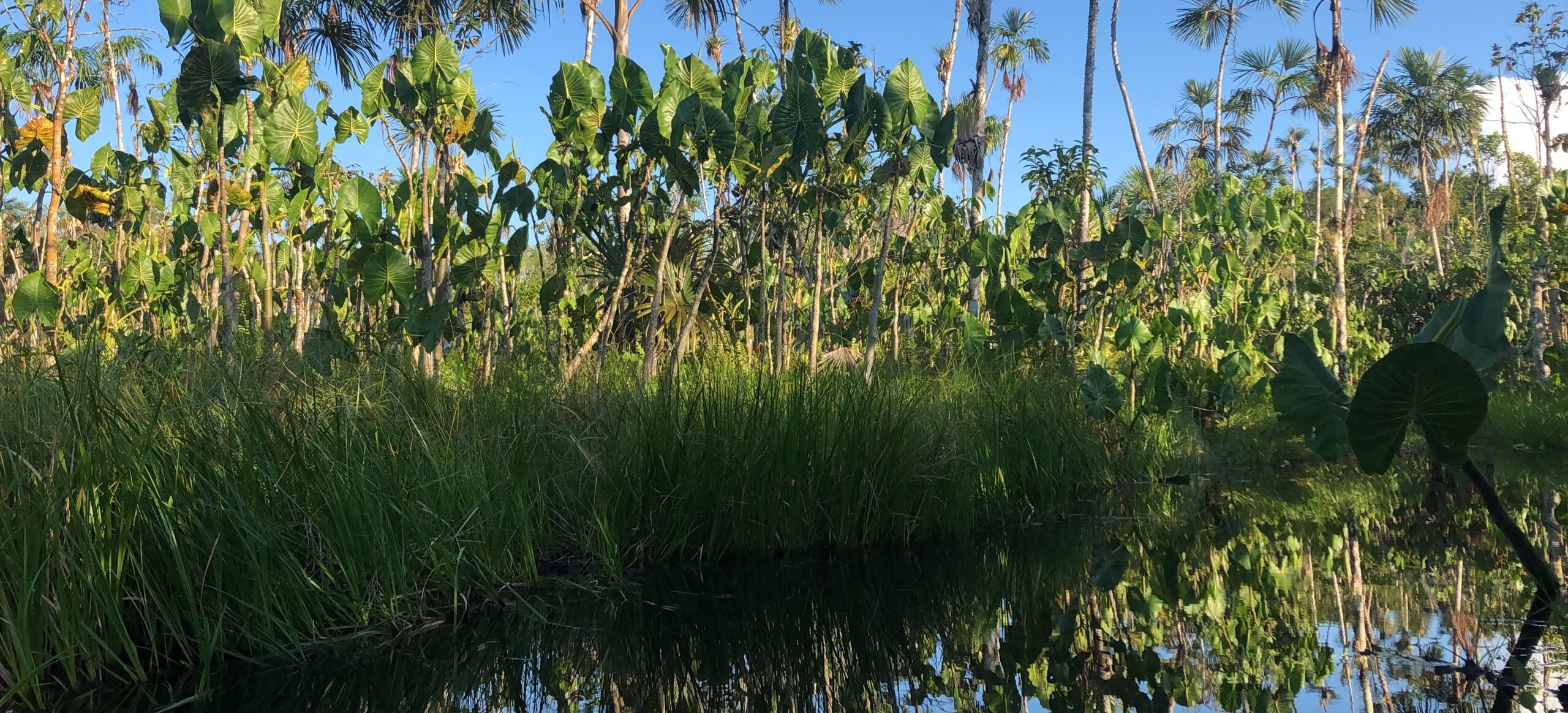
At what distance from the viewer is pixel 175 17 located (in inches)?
211

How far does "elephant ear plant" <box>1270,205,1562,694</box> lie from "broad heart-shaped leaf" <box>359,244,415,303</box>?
17.0 feet

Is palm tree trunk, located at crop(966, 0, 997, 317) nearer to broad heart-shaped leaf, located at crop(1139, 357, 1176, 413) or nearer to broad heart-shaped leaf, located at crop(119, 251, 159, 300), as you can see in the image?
broad heart-shaped leaf, located at crop(1139, 357, 1176, 413)

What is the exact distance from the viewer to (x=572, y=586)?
3762 millimetres

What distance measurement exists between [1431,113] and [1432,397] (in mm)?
29409

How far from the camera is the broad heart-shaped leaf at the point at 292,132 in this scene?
240 inches

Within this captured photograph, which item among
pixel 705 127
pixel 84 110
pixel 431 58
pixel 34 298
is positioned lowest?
pixel 34 298

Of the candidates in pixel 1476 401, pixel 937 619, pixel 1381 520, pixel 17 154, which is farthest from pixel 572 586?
pixel 17 154

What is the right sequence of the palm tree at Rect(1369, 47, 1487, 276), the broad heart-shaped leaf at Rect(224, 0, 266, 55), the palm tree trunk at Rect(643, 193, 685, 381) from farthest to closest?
the palm tree at Rect(1369, 47, 1487, 276) < the palm tree trunk at Rect(643, 193, 685, 381) < the broad heart-shaped leaf at Rect(224, 0, 266, 55)

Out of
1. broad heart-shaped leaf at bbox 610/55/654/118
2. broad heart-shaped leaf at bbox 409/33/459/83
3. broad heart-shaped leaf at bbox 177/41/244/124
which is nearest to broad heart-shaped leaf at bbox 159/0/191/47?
broad heart-shaped leaf at bbox 177/41/244/124

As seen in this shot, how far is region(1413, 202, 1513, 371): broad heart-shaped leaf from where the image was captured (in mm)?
2248

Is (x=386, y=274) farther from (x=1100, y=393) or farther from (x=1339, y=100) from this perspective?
(x=1339, y=100)

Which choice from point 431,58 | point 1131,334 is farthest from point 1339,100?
point 431,58

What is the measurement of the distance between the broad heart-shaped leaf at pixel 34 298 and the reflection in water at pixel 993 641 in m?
4.88

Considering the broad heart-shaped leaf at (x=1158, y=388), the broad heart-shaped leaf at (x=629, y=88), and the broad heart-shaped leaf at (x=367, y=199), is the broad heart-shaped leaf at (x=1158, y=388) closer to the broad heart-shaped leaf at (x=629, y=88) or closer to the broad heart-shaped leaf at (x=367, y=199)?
the broad heart-shaped leaf at (x=629, y=88)
